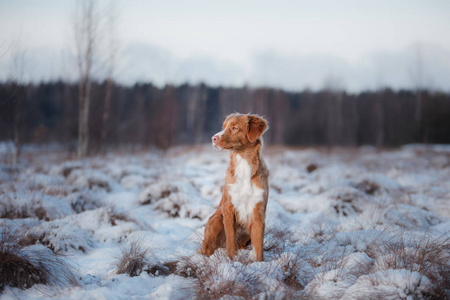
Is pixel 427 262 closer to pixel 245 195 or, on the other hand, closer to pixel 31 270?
pixel 245 195

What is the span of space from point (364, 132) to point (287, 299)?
51.6 m

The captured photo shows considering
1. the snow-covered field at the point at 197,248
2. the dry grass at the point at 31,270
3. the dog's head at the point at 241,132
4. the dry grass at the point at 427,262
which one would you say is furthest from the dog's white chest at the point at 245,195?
the dry grass at the point at 31,270

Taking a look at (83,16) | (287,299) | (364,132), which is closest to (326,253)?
(287,299)

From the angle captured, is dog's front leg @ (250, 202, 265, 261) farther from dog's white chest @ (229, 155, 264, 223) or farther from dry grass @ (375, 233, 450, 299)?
dry grass @ (375, 233, 450, 299)

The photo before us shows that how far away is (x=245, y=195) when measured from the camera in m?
3.30

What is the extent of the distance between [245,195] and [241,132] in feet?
2.37

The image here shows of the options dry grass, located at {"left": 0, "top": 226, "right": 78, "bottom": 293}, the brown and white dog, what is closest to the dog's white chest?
the brown and white dog

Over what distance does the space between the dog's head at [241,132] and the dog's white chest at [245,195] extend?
1.01 feet

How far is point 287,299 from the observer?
240 cm

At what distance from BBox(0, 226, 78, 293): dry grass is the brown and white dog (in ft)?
4.89

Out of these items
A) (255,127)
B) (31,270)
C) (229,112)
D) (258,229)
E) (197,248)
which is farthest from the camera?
(229,112)

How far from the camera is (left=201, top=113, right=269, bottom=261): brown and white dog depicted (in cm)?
329

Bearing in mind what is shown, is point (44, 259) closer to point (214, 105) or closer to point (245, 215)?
point (245, 215)

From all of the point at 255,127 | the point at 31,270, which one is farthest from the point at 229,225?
the point at 31,270
